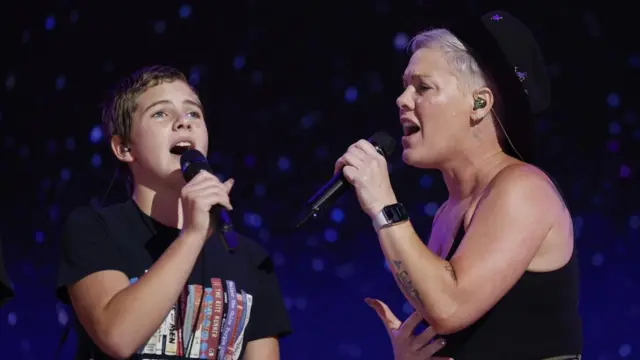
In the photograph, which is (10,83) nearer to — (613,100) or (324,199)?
(324,199)

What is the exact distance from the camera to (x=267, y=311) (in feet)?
6.04

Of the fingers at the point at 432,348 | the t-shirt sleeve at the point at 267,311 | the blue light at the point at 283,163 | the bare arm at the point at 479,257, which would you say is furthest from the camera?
the blue light at the point at 283,163

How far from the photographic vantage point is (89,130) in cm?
265

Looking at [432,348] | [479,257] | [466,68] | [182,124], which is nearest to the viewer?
[479,257]

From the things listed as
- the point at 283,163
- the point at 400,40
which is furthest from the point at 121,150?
the point at 400,40

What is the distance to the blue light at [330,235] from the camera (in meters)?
2.77

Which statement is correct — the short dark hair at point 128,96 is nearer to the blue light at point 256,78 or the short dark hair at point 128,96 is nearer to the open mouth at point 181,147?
the open mouth at point 181,147

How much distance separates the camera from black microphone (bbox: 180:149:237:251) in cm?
154

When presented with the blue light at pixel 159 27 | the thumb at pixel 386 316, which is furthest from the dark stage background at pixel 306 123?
the thumb at pixel 386 316

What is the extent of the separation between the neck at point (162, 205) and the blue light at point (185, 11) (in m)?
1.02

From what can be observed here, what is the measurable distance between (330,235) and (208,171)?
3.80ft

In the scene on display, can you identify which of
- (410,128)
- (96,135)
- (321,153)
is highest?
(96,135)

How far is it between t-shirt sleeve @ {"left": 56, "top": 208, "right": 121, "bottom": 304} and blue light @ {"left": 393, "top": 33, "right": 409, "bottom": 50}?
4.24ft

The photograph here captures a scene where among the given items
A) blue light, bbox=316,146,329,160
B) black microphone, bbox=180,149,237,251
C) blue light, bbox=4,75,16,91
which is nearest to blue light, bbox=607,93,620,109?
blue light, bbox=316,146,329,160
